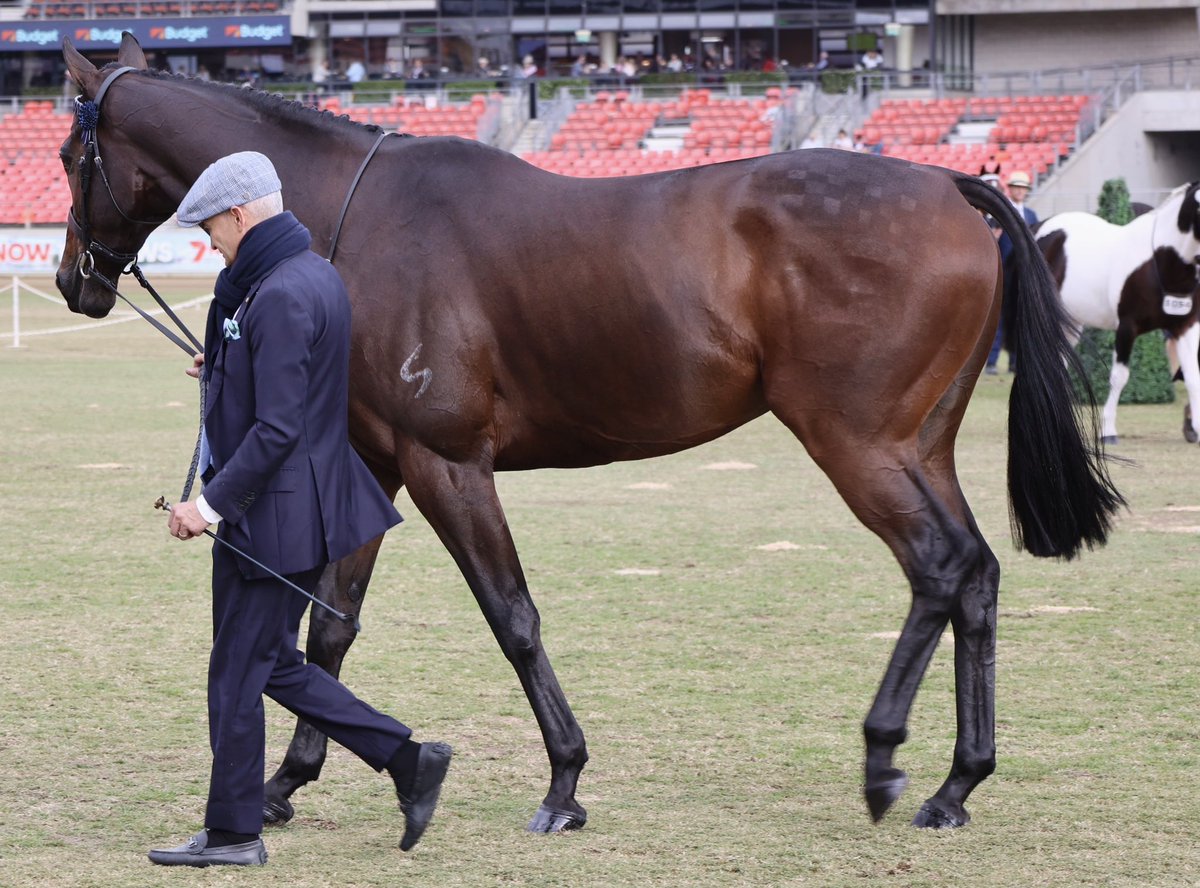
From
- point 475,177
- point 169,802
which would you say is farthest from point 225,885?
point 475,177

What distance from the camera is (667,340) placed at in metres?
4.43

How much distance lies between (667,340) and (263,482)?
1.23m

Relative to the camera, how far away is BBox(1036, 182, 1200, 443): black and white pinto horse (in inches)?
489

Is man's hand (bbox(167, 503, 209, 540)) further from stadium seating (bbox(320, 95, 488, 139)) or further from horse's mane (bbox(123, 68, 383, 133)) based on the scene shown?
stadium seating (bbox(320, 95, 488, 139))

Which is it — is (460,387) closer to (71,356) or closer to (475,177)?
(475,177)

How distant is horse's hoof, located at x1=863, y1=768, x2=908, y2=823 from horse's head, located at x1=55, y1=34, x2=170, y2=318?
283cm

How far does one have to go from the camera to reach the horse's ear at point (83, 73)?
16.2ft

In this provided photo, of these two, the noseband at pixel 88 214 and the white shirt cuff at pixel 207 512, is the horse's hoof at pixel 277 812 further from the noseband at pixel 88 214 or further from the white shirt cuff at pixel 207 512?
the noseband at pixel 88 214

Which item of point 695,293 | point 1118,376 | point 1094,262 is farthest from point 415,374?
point 1094,262

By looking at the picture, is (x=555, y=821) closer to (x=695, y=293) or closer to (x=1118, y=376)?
(x=695, y=293)

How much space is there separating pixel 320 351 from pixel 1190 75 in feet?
129

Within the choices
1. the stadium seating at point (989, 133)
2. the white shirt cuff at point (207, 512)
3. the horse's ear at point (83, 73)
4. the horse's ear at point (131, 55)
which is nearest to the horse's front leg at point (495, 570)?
the white shirt cuff at point (207, 512)

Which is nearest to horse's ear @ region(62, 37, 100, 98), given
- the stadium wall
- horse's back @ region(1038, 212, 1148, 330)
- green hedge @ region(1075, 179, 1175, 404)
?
horse's back @ region(1038, 212, 1148, 330)

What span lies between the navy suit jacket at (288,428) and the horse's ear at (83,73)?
1.32m
